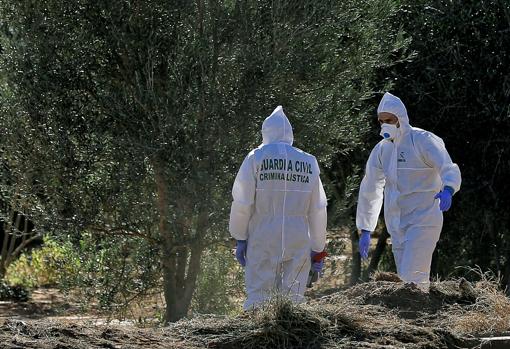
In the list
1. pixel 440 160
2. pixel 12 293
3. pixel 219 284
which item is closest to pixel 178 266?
pixel 219 284

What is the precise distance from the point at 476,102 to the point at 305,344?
7.18 meters

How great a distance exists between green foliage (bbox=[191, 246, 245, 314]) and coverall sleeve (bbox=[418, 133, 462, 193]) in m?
2.29

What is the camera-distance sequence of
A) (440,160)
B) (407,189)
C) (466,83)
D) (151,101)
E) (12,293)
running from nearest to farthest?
(440,160) < (407,189) < (151,101) < (466,83) < (12,293)

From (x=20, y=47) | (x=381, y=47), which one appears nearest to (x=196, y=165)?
(x=20, y=47)

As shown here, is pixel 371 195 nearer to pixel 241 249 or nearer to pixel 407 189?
pixel 407 189

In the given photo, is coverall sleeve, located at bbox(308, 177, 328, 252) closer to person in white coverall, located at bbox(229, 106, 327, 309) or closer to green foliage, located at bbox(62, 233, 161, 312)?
person in white coverall, located at bbox(229, 106, 327, 309)

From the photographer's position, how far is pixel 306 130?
9.88 m

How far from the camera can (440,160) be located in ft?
28.2

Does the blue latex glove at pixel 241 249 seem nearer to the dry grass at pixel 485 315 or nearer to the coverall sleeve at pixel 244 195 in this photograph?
the coverall sleeve at pixel 244 195

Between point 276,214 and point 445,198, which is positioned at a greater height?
point 445,198

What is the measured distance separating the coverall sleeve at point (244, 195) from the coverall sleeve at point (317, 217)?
431 mm

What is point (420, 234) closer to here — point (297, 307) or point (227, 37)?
point (227, 37)

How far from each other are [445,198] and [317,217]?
3.46 feet

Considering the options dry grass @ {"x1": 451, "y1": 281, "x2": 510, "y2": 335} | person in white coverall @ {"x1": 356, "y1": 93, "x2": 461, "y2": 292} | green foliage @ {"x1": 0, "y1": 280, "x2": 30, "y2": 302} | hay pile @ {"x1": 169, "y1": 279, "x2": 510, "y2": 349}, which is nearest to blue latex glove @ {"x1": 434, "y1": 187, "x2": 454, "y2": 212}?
person in white coverall @ {"x1": 356, "y1": 93, "x2": 461, "y2": 292}
